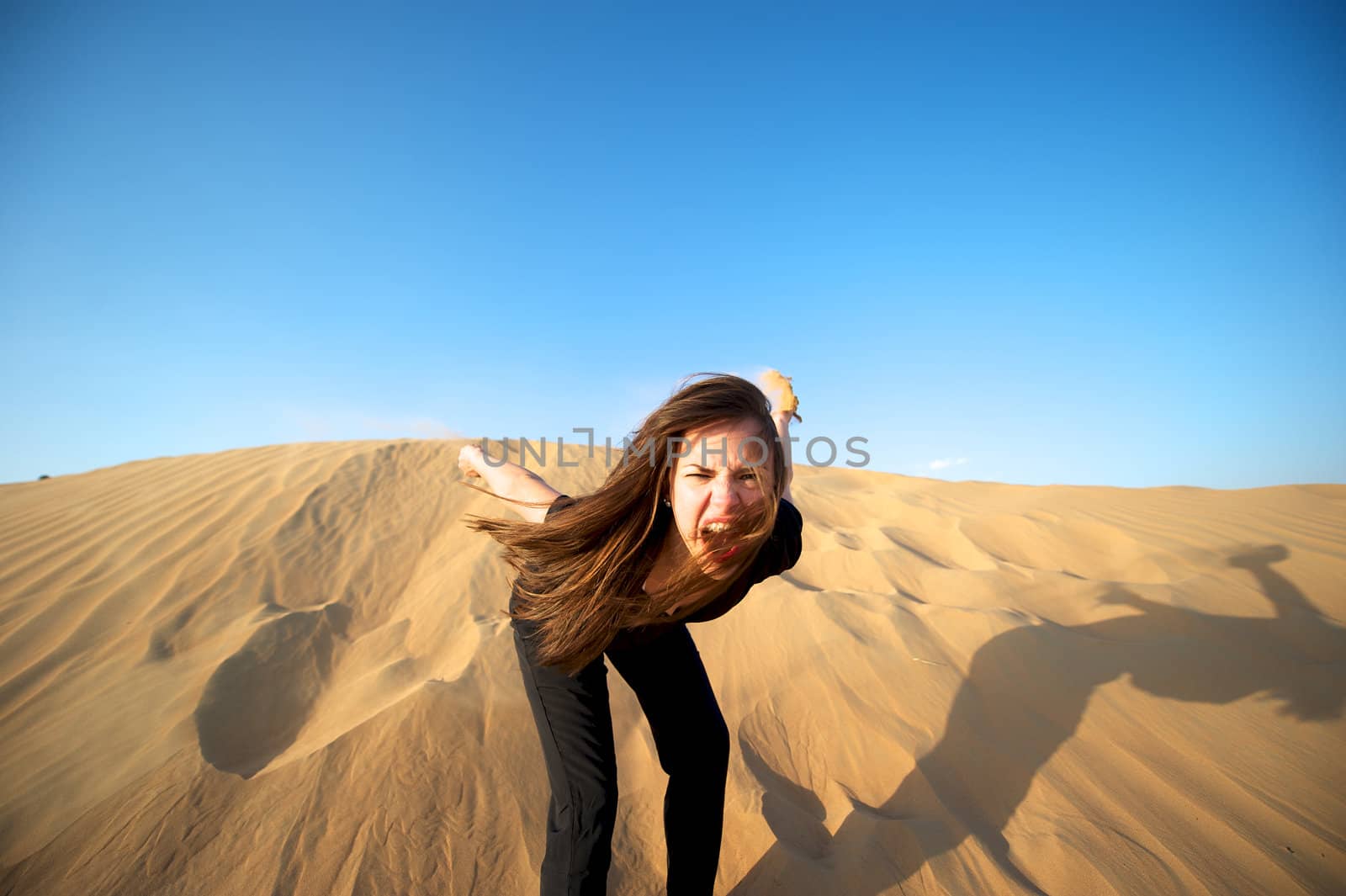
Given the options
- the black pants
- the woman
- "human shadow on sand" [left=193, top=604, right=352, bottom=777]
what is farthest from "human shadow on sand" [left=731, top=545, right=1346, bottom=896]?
"human shadow on sand" [left=193, top=604, right=352, bottom=777]

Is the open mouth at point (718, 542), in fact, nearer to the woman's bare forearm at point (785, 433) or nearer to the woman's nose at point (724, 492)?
the woman's nose at point (724, 492)

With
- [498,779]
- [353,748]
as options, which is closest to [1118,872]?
[498,779]

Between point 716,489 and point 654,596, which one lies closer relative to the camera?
point 716,489

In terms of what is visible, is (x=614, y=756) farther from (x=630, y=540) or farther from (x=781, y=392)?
(x=781, y=392)

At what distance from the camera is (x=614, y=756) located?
5.57 feet

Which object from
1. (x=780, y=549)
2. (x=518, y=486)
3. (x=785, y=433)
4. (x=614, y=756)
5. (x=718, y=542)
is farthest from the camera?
(x=785, y=433)

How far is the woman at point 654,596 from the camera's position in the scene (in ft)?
5.27

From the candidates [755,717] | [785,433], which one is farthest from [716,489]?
[755,717]

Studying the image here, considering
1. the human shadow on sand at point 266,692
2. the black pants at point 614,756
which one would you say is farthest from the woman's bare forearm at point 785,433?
the human shadow on sand at point 266,692

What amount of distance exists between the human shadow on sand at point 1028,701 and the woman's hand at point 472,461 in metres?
1.73

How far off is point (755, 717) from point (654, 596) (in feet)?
4.84

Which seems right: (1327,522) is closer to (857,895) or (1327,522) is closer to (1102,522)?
(1102,522)

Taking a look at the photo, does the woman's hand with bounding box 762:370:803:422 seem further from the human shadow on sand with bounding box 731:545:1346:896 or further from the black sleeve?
the human shadow on sand with bounding box 731:545:1346:896

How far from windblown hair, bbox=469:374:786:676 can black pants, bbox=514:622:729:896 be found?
11cm
